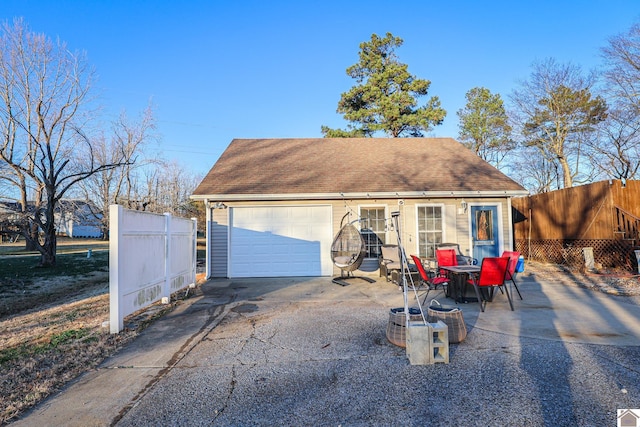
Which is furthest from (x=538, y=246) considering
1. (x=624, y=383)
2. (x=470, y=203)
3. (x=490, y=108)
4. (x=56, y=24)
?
(x=56, y=24)

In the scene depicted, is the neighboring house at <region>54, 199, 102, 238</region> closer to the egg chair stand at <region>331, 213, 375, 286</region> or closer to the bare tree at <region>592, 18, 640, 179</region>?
the egg chair stand at <region>331, 213, 375, 286</region>

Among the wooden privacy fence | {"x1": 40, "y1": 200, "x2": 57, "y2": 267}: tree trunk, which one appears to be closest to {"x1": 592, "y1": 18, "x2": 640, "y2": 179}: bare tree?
the wooden privacy fence

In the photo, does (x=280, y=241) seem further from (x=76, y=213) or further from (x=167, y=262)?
(x=76, y=213)

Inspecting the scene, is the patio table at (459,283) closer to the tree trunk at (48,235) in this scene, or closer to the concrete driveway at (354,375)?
the concrete driveway at (354,375)

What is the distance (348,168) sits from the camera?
10.6 m

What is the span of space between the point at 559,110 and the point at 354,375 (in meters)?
21.4

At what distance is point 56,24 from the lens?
11.5 meters

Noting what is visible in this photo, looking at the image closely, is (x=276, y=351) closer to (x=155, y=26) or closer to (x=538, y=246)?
(x=538, y=246)

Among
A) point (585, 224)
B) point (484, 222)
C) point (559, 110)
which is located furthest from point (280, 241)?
point (559, 110)

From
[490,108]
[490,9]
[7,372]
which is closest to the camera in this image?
[7,372]

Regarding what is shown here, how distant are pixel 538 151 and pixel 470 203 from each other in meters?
16.2

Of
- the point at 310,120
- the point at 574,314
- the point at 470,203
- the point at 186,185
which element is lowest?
the point at 574,314

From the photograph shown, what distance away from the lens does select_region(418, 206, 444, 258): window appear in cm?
949

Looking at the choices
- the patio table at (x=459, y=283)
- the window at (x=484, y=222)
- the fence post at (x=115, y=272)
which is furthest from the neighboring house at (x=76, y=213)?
the window at (x=484, y=222)
